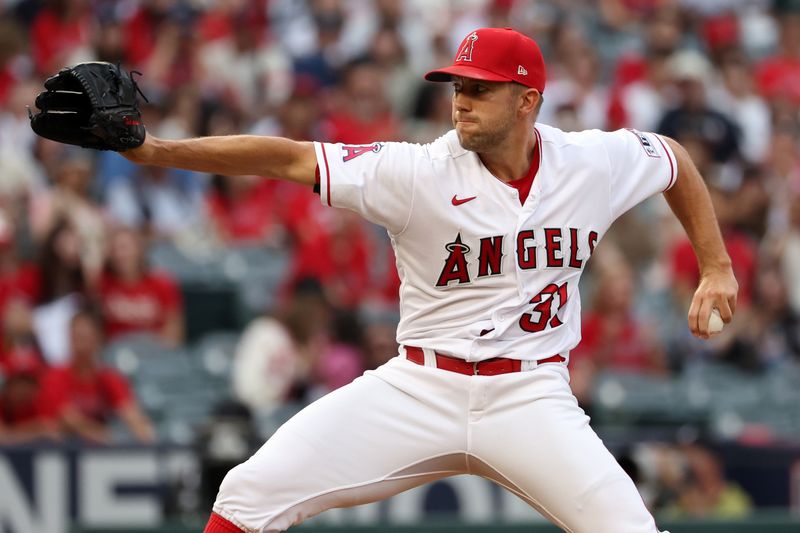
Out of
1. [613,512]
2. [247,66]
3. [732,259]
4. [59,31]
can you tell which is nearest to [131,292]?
[59,31]

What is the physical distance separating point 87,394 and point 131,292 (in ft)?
3.34

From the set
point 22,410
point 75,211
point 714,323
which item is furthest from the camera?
point 75,211

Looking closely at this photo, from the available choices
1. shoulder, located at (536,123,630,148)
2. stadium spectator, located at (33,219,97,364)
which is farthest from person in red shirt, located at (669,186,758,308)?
shoulder, located at (536,123,630,148)

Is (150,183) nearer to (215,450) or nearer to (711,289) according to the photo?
(215,450)

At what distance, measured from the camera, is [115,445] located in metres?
8.03

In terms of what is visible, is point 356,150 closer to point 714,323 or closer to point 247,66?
point 714,323

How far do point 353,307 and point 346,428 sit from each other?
5336 millimetres

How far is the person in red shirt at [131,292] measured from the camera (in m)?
9.51

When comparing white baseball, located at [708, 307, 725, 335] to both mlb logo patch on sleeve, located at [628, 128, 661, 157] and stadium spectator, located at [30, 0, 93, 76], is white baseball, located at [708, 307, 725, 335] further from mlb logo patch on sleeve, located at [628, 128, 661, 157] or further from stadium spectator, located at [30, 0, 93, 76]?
stadium spectator, located at [30, 0, 93, 76]

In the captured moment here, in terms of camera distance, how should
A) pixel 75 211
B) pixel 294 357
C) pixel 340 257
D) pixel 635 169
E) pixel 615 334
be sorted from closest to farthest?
pixel 635 169
pixel 294 357
pixel 75 211
pixel 615 334
pixel 340 257

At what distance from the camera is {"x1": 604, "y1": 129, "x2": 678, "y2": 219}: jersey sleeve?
506 cm

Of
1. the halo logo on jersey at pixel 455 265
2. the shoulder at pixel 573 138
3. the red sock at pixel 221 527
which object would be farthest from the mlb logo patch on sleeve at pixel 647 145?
the red sock at pixel 221 527

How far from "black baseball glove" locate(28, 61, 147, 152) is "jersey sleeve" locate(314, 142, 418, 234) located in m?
0.64

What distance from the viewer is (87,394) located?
8750mm
